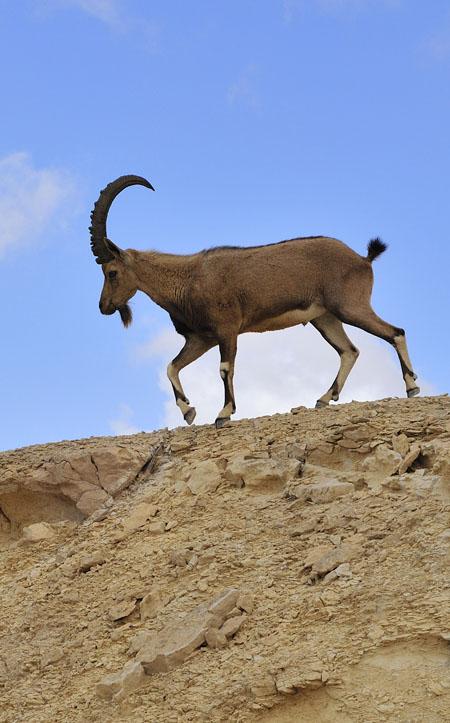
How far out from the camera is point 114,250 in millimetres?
12664

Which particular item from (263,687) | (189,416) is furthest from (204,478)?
(263,687)

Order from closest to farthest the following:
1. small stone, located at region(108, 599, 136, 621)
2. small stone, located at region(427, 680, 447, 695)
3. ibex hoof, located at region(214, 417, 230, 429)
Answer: small stone, located at region(427, 680, 447, 695) → small stone, located at region(108, 599, 136, 621) → ibex hoof, located at region(214, 417, 230, 429)

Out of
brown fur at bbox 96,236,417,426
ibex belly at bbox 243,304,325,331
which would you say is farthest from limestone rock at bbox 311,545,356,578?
ibex belly at bbox 243,304,325,331

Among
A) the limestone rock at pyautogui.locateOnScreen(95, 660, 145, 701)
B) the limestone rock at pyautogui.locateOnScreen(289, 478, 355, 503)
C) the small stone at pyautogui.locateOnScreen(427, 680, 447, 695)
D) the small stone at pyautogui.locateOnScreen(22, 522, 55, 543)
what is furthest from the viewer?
the small stone at pyautogui.locateOnScreen(22, 522, 55, 543)

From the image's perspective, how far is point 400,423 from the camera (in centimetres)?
978

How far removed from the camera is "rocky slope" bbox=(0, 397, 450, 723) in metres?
6.86

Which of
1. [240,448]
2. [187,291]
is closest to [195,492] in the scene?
[240,448]

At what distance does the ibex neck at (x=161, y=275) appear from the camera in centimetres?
1239

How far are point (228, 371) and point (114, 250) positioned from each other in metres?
2.29

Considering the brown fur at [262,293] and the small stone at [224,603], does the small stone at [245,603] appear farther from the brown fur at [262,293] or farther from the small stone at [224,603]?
the brown fur at [262,293]

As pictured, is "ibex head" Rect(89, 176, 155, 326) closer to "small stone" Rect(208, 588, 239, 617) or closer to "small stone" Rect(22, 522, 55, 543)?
"small stone" Rect(22, 522, 55, 543)

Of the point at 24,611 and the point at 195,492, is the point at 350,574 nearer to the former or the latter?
the point at 195,492

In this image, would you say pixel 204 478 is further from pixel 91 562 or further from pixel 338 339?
pixel 338 339

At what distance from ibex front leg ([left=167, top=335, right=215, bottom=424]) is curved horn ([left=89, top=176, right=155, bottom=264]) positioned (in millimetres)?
1523
